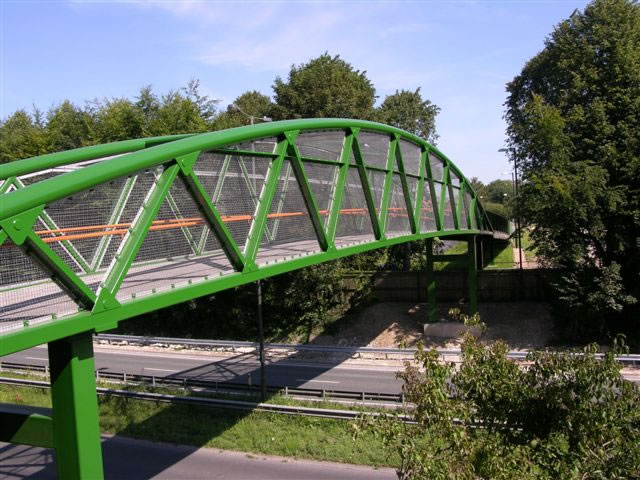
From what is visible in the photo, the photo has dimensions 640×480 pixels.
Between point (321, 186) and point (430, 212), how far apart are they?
451 inches

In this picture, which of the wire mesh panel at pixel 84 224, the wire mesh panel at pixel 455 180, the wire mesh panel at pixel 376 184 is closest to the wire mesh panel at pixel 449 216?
the wire mesh panel at pixel 455 180

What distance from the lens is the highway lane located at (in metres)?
21.9

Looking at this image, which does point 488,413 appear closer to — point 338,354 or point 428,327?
point 338,354

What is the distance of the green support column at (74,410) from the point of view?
253 inches

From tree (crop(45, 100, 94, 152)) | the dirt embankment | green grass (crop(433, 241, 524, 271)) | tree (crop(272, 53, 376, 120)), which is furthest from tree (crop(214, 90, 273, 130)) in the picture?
the dirt embankment

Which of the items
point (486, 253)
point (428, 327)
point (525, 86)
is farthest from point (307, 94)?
point (428, 327)

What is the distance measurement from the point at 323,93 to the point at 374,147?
30220mm

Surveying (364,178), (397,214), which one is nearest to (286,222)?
(364,178)

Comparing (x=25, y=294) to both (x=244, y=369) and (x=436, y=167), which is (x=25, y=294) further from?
(x=436, y=167)

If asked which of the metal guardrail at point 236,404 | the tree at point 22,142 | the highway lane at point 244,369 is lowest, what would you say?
the highway lane at point 244,369

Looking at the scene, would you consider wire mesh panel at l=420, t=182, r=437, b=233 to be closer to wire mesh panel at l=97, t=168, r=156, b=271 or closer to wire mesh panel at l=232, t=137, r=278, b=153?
wire mesh panel at l=232, t=137, r=278, b=153

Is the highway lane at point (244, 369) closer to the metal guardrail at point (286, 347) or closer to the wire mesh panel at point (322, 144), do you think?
the metal guardrail at point (286, 347)

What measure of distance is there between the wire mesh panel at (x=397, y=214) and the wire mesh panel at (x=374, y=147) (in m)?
2.02

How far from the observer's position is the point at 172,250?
9312mm
